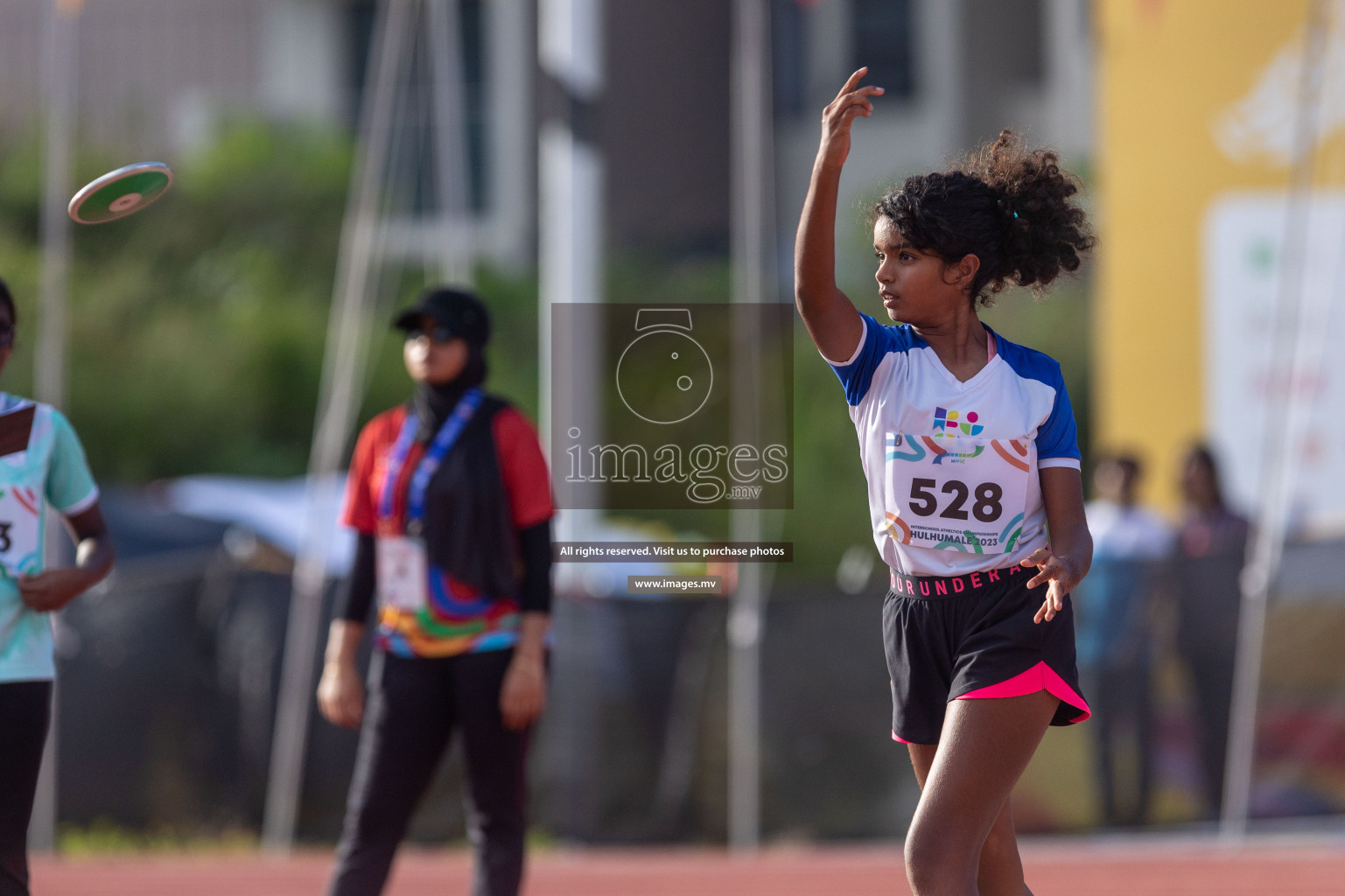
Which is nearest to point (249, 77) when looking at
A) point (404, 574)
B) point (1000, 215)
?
point (404, 574)

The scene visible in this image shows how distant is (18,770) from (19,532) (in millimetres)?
478

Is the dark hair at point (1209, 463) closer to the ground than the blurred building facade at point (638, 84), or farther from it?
closer to the ground

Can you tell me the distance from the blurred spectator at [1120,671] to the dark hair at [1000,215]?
3.59 m

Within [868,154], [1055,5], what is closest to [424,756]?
[868,154]

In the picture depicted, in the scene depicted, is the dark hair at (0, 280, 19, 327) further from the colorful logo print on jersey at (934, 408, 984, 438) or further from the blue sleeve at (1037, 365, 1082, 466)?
the blue sleeve at (1037, 365, 1082, 466)

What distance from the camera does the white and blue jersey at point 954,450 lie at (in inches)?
111

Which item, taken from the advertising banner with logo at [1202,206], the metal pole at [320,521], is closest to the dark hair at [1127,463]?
the advertising banner with logo at [1202,206]

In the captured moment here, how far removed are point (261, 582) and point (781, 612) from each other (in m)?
2.26

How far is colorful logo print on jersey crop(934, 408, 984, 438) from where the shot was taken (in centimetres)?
281

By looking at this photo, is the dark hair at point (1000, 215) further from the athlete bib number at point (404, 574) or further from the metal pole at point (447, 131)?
the metal pole at point (447, 131)

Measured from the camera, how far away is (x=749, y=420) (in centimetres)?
629

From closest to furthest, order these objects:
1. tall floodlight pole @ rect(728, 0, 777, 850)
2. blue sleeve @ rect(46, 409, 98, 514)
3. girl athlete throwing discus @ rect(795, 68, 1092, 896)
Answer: girl athlete throwing discus @ rect(795, 68, 1092, 896) → blue sleeve @ rect(46, 409, 98, 514) → tall floodlight pole @ rect(728, 0, 777, 850)

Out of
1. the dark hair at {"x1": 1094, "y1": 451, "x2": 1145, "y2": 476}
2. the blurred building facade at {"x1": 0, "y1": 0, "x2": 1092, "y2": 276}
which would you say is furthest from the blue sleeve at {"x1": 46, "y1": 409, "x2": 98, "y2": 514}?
the dark hair at {"x1": 1094, "y1": 451, "x2": 1145, "y2": 476}

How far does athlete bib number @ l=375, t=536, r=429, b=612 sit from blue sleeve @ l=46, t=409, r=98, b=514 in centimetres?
77
